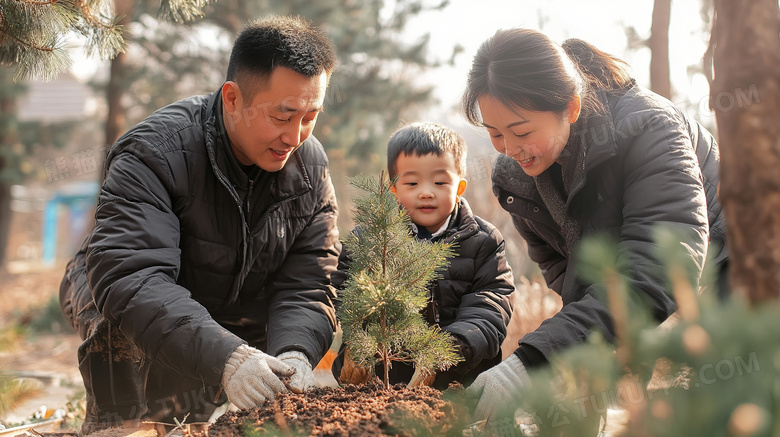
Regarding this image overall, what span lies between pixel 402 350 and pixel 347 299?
0.24 metres

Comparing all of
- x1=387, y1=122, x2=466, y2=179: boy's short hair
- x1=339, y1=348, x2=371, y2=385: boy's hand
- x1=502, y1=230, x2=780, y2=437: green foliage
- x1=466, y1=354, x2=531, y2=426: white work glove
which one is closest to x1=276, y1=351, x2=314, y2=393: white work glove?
x1=339, y1=348, x2=371, y2=385: boy's hand

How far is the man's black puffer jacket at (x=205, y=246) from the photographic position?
2000 mm

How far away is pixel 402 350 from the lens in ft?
6.19

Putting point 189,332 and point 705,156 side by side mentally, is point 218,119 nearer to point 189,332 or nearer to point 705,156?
point 189,332

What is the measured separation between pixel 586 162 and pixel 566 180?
206 millimetres

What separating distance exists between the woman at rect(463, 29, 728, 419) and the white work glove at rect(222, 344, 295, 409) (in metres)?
0.62

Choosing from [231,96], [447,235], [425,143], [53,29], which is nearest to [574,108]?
[425,143]

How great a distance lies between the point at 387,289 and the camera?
1.79m

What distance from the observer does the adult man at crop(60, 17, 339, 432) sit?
78.6 inches

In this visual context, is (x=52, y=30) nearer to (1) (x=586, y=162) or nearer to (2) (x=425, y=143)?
(2) (x=425, y=143)

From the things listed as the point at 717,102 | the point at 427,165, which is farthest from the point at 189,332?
the point at 717,102

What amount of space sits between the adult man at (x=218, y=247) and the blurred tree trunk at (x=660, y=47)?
97.3 inches

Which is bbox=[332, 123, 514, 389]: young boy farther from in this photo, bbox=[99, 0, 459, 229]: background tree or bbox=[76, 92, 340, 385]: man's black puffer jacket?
bbox=[99, 0, 459, 229]: background tree

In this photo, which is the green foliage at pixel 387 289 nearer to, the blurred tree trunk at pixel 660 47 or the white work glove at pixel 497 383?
the white work glove at pixel 497 383
